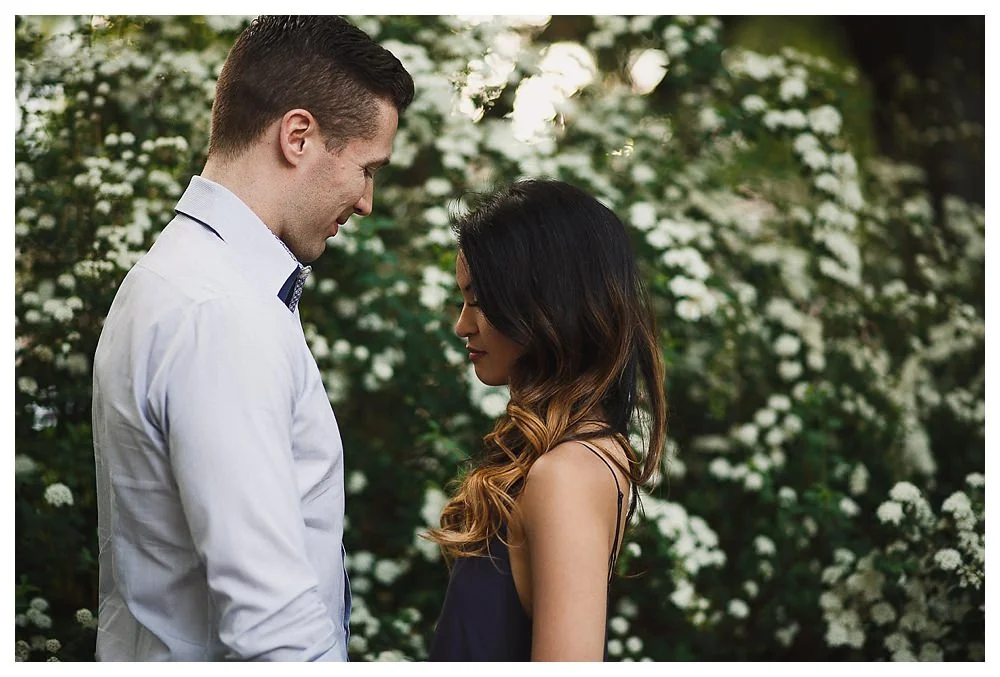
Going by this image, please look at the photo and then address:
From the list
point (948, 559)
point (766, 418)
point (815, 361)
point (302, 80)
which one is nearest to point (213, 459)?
point (302, 80)

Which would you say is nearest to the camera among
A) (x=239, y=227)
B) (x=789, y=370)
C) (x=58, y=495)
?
(x=239, y=227)

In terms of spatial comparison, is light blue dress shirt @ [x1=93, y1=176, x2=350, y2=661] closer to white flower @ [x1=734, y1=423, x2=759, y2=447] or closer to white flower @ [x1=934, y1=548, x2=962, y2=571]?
white flower @ [x1=734, y1=423, x2=759, y2=447]

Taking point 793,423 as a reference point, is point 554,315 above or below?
above

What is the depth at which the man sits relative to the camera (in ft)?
4.42

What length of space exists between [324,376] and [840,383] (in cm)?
204

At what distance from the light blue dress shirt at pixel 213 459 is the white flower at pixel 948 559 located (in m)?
2.21

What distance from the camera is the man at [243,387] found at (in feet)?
4.42

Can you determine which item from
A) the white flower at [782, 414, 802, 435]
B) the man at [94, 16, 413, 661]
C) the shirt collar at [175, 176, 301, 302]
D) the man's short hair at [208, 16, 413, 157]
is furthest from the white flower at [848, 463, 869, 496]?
the shirt collar at [175, 176, 301, 302]

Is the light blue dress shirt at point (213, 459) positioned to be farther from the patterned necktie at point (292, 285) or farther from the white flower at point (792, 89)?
the white flower at point (792, 89)

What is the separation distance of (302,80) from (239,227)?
315 millimetres

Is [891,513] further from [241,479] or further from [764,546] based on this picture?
[241,479]

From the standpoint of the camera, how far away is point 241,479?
1.34 metres

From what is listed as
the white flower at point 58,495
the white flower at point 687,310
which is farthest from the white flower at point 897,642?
the white flower at point 58,495

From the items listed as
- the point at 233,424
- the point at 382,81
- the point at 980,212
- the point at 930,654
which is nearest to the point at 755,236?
the point at 980,212
